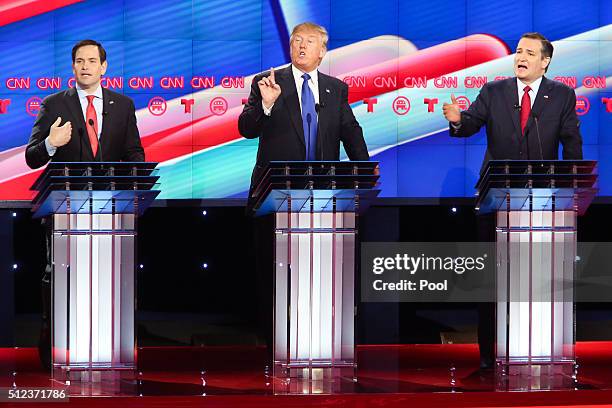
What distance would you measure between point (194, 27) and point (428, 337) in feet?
8.95

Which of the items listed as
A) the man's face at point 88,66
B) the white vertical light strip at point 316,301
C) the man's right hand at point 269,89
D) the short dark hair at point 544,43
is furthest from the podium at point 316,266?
the short dark hair at point 544,43

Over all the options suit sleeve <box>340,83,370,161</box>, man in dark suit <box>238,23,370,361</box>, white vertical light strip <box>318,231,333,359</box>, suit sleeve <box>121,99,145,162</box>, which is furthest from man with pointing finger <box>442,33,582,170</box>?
suit sleeve <box>121,99,145,162</box>

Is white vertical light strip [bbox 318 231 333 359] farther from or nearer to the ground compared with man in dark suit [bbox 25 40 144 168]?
nearer to the ground

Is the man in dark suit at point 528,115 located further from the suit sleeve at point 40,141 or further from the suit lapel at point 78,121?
the suit sleeve at point 40,141

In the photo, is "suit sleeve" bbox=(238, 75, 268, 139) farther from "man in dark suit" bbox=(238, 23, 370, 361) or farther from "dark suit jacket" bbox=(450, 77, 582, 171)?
"dark suit jacket" bbox=(450, 77, 582, 171)

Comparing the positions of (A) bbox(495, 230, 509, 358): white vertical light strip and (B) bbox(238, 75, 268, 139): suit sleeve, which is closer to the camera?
(A) bbox(495, 230, 509, 358): white vertical light strip

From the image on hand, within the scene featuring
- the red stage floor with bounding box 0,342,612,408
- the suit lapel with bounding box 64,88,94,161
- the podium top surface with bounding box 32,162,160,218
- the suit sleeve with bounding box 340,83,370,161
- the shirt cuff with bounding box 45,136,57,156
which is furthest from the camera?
the suit sleeve with bounding box 340,83,370,161

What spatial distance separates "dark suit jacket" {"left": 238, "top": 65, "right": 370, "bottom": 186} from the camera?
18.5ft

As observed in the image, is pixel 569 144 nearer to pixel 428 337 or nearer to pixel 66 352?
pixel 428 337

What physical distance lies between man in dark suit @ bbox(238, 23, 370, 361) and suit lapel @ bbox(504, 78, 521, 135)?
0.77 m

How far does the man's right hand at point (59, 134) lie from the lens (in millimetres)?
5070

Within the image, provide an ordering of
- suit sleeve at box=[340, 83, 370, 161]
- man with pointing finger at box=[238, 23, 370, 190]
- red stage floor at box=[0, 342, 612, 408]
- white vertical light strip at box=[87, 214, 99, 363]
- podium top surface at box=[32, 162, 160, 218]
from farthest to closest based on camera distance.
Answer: suit sleeve at box=[340, 83, 370, 161] < man with pointing finger at box=[238, 23, 370, 190] < white vertical light strip at box=[87, 214, 99, 363] < podium top surface at box=[32, 162, 160, 218] < red stage floor at box=[0, 342, 612, 408]

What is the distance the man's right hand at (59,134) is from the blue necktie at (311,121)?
1.22 m

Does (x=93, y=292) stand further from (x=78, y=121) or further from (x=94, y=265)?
(x=78, y=121)
